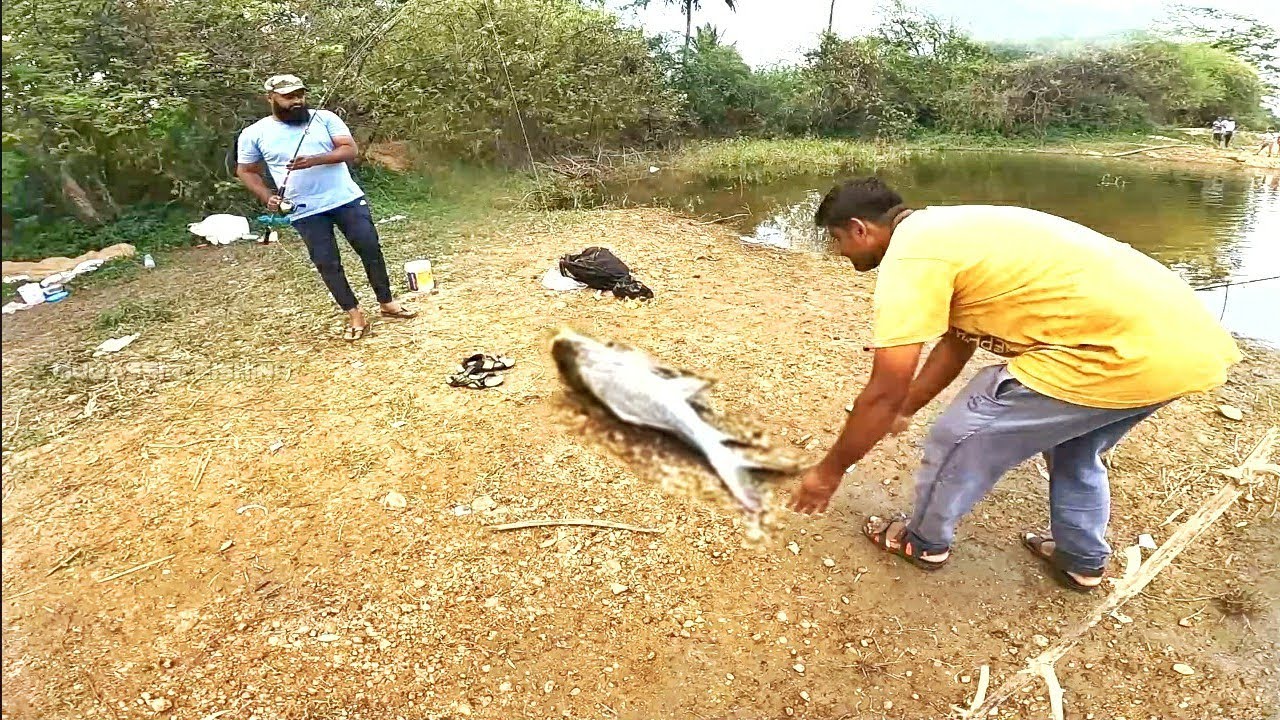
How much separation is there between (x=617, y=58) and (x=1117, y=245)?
1161 centimetres

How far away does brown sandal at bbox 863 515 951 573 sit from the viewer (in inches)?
97.3

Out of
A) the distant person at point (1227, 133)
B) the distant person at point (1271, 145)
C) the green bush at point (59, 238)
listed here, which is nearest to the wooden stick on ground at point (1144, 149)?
the distant person at point (1227, 133)

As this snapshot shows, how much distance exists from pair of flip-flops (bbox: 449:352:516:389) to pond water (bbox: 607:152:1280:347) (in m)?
4.34

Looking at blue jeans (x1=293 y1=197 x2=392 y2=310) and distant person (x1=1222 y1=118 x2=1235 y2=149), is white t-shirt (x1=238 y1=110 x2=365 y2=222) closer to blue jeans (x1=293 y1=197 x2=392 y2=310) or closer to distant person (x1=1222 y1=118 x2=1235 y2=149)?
blue jeans (x1=293 y1=197 x2=392 y2=310)

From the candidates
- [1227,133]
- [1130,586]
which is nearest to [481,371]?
[1130,586]

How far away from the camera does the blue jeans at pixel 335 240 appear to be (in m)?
3.80

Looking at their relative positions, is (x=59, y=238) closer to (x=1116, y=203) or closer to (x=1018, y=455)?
(x=1018, y=455)

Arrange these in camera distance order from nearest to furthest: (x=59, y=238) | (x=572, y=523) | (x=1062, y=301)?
(x=59, y=238) < (x=1062, y=301) < (x=572, y=523)

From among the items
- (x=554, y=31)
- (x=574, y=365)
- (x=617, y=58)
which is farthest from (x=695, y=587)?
(x=617, y=58)

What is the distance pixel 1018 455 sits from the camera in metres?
2.11

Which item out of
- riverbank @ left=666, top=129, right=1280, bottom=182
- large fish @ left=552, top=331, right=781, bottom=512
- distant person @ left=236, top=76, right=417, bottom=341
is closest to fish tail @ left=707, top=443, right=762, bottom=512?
large fish @ left=552, top=331, right=781, bottom=512

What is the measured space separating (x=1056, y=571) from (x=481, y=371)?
9.34ft

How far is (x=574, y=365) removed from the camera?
11.7 feet

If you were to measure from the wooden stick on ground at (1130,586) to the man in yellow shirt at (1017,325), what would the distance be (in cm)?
49
